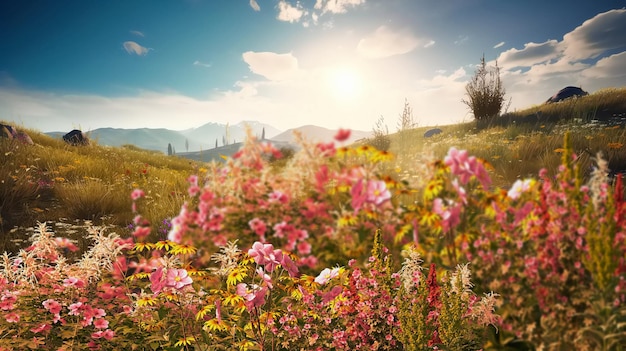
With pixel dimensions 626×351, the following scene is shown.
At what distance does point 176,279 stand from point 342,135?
64.6 inches

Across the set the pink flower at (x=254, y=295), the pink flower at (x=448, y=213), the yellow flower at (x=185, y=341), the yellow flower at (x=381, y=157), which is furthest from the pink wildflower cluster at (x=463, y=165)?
the yellow flower at (x=185, y=341)

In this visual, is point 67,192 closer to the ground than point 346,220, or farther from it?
closer to the ground

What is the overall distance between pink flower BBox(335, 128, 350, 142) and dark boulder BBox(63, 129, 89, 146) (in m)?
14.6

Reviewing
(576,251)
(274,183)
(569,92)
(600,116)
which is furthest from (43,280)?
(569,92)

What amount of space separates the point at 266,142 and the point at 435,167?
35.1 inches

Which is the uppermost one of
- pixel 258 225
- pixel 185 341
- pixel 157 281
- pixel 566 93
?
pixel 566 93

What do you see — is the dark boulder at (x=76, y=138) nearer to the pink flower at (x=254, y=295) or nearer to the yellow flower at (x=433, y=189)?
the pink flower at (x=254, y=295)

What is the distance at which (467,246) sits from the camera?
1918mm

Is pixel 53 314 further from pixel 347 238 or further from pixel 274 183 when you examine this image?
pixel 347 238

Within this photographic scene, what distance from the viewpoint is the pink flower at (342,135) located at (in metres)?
1.80

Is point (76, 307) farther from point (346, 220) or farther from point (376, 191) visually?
point (376, 191)

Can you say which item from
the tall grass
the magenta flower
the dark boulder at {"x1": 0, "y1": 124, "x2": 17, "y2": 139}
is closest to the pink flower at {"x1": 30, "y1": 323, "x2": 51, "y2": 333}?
the magenta flower

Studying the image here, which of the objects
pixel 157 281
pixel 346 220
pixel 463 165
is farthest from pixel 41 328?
pixel 463 165

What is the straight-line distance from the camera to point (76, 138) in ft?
47.2
